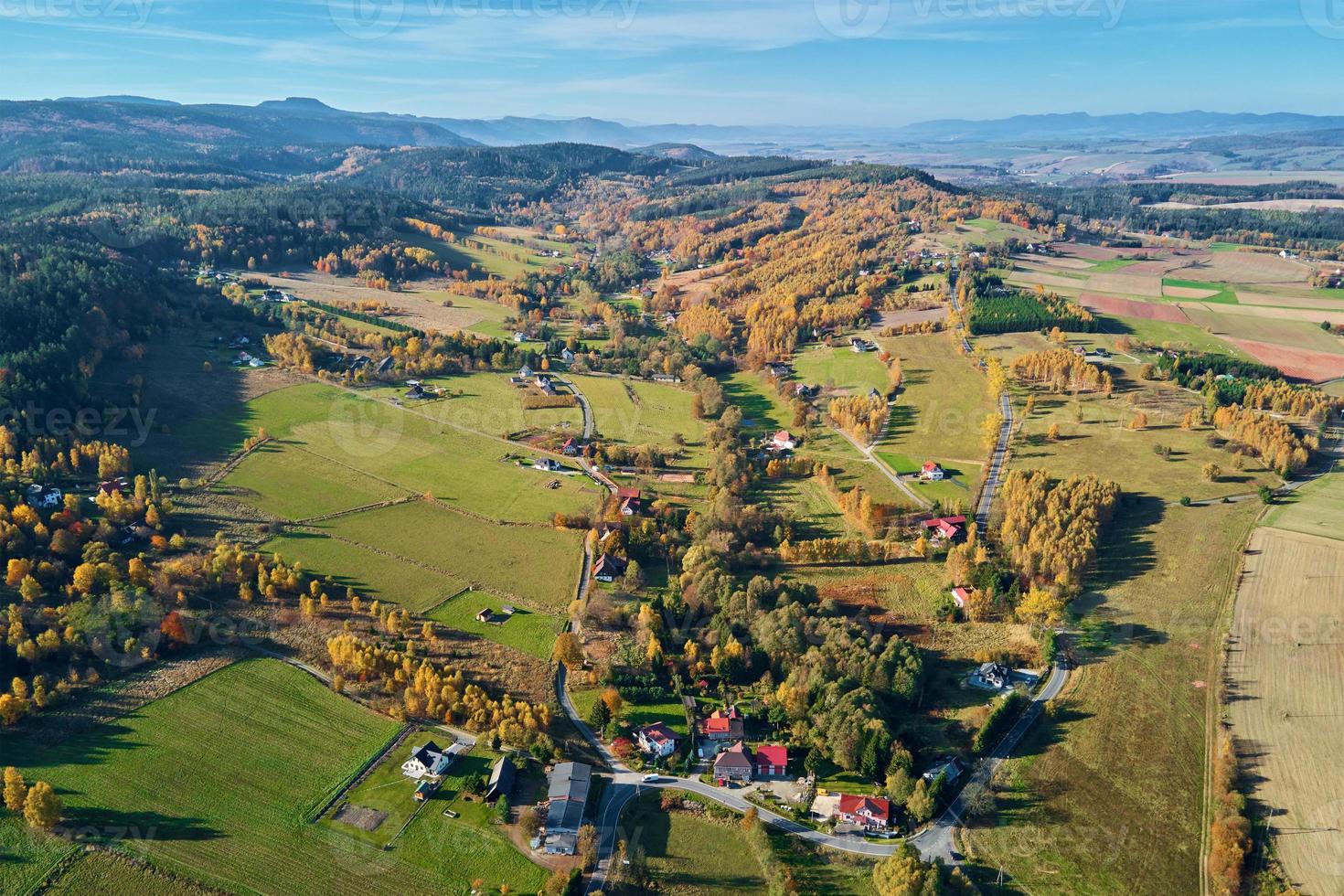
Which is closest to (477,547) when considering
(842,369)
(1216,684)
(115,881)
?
(115,881)

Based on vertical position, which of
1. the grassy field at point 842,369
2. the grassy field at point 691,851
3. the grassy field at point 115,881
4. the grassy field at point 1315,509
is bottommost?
the grassy field at point 691,851

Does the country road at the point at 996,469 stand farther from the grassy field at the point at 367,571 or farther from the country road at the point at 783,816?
the grassy field at the point at 367,571

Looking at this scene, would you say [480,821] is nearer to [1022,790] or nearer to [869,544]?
[1022,790]

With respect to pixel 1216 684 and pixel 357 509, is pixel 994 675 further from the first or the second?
pixel 357 509

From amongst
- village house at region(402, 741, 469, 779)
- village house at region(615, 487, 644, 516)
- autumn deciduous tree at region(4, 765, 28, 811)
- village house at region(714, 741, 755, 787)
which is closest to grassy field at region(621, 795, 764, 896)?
village house at region(714, 741, 755, 787)

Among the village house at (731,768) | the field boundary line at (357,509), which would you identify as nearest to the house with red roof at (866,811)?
the village house at (731,768)

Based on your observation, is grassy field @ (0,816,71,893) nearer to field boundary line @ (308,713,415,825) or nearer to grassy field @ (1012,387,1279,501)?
field boundary line @ (308,713,415,825)

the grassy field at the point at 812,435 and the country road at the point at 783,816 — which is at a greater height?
the grassy field at the point at 812,435
